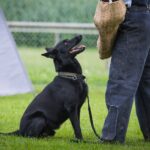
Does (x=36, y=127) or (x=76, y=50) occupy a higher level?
(x=76, y=50)

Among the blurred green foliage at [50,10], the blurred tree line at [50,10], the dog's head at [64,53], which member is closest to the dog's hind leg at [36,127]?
the dog's head at [64,53]

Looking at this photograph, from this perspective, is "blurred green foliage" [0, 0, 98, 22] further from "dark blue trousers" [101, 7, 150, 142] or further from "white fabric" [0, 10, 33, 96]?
"dark blue trousers" [101, 7, 150, 142]

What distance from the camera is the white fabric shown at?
1120 cm

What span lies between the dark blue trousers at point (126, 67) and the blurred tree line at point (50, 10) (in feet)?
33.7

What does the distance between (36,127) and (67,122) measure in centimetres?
186

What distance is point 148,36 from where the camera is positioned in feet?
21.6

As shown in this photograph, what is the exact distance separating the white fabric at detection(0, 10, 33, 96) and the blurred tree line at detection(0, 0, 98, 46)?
18.1 ft

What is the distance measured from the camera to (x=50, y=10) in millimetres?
18250

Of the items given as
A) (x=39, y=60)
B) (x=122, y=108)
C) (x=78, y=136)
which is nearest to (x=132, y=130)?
(x=78, y=136)

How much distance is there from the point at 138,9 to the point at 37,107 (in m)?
1.67

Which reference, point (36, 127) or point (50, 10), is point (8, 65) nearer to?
point (36, 127)

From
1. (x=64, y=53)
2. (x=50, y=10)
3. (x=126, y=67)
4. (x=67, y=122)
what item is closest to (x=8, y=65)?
(x=67, y=122)

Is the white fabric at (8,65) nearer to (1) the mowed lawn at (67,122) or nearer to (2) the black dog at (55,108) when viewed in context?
(1) the mowed lawn at (67,122)

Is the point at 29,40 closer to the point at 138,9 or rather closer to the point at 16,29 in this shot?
the point at 16,29
